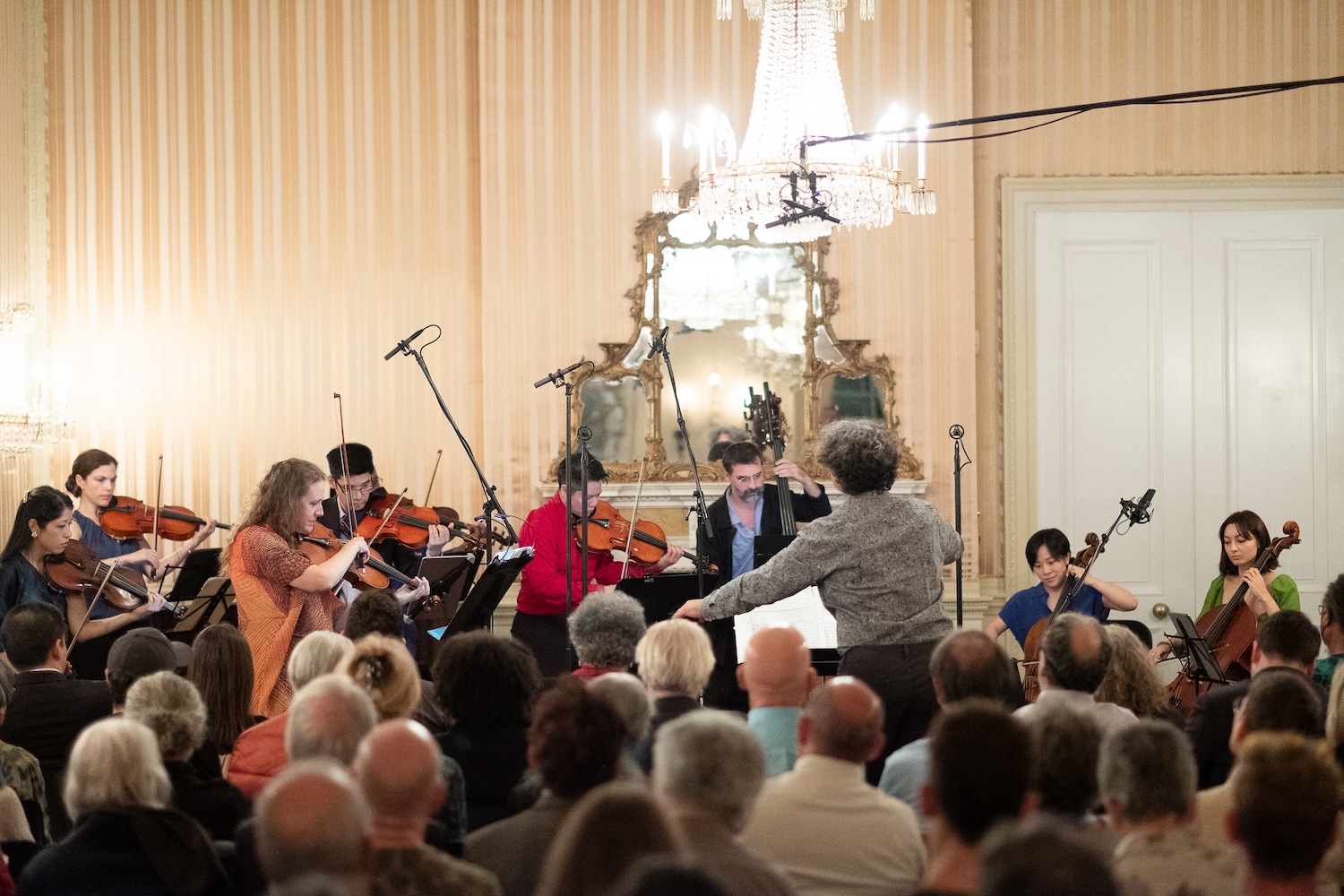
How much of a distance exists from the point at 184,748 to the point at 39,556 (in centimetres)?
264

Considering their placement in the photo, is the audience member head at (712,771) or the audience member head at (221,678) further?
the audience member head at (221,678)

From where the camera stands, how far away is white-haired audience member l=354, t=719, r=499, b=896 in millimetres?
1920

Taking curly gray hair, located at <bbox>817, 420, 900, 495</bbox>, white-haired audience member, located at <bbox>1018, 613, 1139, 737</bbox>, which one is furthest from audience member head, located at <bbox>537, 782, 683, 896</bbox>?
curly gray hair, located at <bbox>817, 420, 900, 495</bbox>

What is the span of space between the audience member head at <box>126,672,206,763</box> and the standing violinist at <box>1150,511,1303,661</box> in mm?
3559

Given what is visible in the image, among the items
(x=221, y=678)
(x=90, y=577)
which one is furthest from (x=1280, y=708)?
(x=90, y=577)

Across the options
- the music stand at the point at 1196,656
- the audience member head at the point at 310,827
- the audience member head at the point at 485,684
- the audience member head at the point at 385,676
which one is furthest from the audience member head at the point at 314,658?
the music stand at the point at 1196,656

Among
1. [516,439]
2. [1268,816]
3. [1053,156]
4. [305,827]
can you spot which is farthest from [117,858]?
[1053,156]

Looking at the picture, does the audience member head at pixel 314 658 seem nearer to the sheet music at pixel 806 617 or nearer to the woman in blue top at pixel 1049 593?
the sheet music at pixel 806 617

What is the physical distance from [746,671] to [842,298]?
4437mm

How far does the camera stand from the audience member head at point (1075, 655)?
3135mm

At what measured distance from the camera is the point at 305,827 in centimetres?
167

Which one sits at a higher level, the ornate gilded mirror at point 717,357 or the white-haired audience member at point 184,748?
the ornate gilded mirror at point 717,357

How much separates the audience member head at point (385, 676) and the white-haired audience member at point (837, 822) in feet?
3.11

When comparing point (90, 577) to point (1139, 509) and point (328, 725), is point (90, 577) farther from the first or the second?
point (1139, 509)
